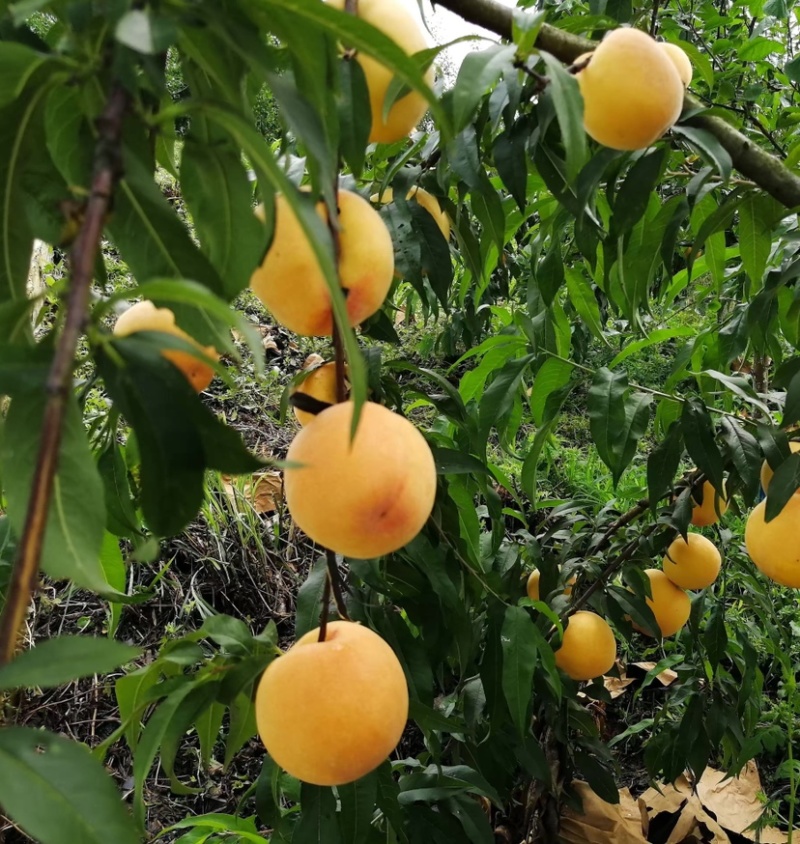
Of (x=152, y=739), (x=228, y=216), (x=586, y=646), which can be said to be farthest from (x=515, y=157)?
(x=586, y=646)

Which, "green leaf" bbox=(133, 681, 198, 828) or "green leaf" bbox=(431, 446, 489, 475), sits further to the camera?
"green leaf" bbox=(431, 446, 489, 475)

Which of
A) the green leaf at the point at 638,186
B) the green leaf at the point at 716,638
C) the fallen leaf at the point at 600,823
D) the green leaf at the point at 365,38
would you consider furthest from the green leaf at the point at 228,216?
the fallen leaf at the point at 600,823

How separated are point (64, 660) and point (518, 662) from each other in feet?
1.97

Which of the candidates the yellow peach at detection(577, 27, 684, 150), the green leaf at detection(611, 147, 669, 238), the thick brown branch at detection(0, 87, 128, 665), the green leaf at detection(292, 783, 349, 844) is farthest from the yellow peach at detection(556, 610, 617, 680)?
the thick brown branch at detection(0, 87, 128, 665)

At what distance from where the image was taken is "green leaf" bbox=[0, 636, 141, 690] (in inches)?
10.9

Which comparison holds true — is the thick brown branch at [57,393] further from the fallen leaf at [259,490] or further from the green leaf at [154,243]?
the fallen leaf at [259,490]

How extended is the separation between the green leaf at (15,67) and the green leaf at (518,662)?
661mm

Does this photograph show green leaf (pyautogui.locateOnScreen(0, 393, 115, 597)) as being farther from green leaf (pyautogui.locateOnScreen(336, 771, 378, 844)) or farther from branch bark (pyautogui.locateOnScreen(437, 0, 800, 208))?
branch bark (pyautogui.locateOnScreen(437, 0, 800, 208))

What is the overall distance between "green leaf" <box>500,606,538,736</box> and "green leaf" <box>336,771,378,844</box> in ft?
0.66

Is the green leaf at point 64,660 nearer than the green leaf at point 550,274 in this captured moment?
Yes

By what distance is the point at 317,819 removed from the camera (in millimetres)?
675

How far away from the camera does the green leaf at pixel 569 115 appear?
0.50 meters

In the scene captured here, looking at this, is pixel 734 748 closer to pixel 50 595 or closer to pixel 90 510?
pixel 90 510

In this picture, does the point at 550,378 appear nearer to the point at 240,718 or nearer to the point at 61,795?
the point at 240,718
